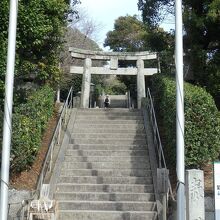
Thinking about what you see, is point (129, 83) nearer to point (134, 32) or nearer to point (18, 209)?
point (134, 32)

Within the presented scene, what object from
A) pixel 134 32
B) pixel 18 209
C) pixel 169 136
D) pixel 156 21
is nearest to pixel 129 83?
pixel 134 32

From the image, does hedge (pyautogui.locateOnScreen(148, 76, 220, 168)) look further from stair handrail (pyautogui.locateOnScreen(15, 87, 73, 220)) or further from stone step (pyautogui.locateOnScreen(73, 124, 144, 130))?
stone step (pyautogui.locateOnScreen(73, 124, 144, 130))

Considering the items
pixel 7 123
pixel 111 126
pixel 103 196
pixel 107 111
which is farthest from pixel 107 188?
pixel 107 111

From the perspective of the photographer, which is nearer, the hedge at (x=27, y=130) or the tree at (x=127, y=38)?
the hedge at (x=27, y=130)

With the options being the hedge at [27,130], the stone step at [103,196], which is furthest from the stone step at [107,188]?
the hedge at [27,130]

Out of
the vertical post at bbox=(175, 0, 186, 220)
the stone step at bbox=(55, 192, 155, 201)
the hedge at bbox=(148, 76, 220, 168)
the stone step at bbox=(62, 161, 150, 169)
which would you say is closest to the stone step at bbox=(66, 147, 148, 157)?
the stone step at bbox=(62, 161, 150, 169)

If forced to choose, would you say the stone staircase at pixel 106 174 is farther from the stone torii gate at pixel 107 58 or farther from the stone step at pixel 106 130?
the stone torii gate at pixel 107 58

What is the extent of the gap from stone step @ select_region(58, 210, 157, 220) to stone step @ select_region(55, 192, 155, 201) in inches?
23.7

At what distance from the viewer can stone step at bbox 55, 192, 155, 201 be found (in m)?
10.6

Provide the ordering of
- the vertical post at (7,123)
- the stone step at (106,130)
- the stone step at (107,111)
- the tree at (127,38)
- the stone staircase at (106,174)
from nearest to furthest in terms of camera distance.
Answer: the vertical post at (7,123), the stone staircase at (106,174), the stone step at (106,130), the stone step at (107,111), the tree at (127,38)

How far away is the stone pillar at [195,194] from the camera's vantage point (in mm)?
7453

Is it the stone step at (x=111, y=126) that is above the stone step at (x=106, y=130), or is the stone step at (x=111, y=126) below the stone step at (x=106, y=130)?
above

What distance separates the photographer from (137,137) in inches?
540

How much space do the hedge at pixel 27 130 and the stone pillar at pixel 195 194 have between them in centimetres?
A: 446
